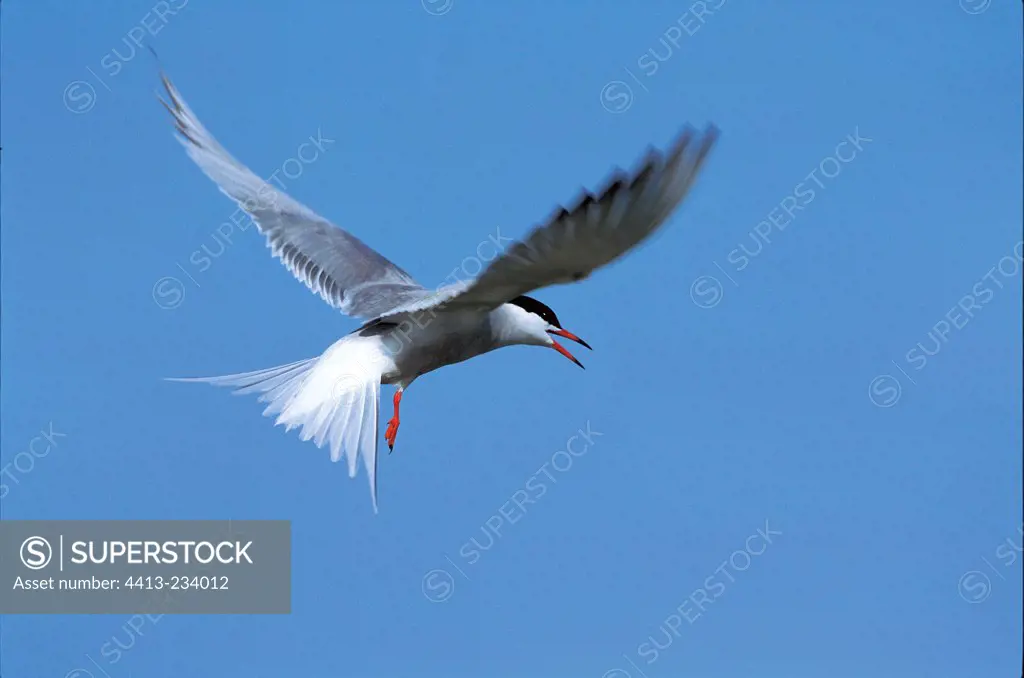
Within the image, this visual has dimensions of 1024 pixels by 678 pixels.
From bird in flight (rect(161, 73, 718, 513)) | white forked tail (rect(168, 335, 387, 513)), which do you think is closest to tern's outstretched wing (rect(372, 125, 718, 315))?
bird in flight (rect(161, 73, 718, 513))

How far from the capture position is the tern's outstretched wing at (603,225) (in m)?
3.56

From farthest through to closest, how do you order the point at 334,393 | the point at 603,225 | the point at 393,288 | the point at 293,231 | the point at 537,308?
the point at 293,231
the point at 393,288
the point at 537,308
the point at 334,393
the point at 603,225

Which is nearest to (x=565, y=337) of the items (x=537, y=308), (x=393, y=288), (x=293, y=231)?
(x=537, y=308)

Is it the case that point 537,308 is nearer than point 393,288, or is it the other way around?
point 537,308

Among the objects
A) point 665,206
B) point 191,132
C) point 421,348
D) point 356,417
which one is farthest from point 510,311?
point 191,132

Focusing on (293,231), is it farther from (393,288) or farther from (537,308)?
(537,308)

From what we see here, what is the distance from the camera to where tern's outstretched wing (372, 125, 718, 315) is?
11.7ft

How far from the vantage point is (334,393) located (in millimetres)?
4895

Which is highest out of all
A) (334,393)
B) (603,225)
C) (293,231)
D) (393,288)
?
(293,231)

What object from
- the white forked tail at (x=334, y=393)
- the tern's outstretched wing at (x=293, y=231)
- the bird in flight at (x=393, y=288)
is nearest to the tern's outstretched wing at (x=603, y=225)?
the bird in flight at (x=393, y=288)

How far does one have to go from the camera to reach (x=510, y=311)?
205 inches

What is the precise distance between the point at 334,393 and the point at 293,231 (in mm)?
1562

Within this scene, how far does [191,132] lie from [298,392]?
195cm

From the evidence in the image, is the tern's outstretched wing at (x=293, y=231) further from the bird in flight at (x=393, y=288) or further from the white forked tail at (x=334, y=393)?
the white forked tail at (x=334, y=393)
